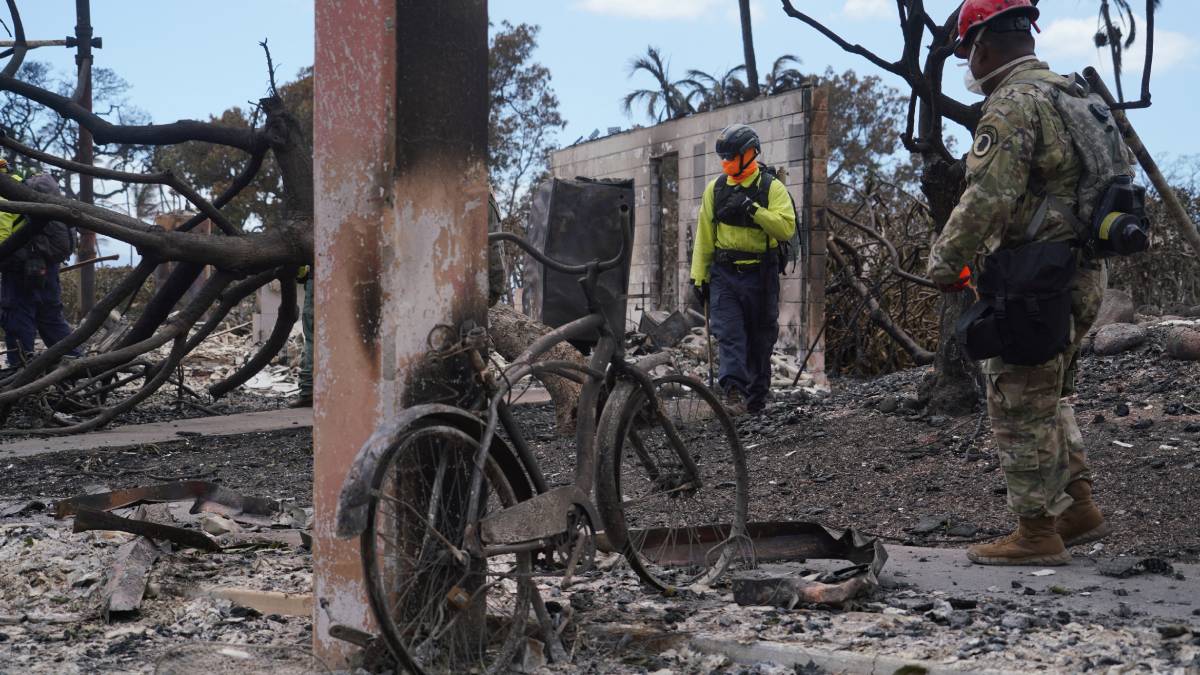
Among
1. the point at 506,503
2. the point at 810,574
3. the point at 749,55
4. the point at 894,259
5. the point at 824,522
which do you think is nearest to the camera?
the point at 506,503

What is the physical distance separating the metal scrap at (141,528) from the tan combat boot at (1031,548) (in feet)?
10.3

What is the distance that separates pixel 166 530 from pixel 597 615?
1903mm

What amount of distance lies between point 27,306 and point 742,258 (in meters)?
7.16

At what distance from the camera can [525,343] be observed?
821 centimetres

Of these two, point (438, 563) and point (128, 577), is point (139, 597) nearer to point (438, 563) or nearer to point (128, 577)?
point (128, 577)

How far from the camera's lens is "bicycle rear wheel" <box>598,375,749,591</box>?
4.36 meters


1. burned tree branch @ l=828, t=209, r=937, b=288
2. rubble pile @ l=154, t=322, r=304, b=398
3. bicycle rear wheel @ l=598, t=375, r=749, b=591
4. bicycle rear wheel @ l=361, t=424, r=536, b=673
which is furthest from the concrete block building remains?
bicycle rear wheel @ l=361, t=424, r=536, b=673

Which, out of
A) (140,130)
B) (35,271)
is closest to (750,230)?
(140,130)

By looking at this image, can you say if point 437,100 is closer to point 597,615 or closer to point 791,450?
point 597,615

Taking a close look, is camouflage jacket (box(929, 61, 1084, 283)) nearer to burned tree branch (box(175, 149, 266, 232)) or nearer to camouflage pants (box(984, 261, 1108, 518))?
camouflage pants (box(984, 261, 1108, 518))

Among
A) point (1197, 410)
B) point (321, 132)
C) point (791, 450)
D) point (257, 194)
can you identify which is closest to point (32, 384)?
point (791, 450)

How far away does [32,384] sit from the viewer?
8305 mm

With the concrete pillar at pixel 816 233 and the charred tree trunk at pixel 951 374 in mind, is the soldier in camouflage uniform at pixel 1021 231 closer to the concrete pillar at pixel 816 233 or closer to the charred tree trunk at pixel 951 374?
the charred tree trunk at pixel 951 374

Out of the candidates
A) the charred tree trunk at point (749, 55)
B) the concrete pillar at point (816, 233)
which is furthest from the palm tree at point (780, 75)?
the concrete pillar at point (816, 233)
